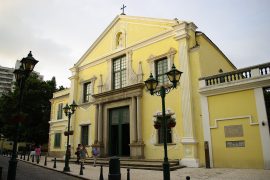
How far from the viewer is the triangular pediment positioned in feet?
61.2

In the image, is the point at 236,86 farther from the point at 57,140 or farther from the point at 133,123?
the point at 57,140

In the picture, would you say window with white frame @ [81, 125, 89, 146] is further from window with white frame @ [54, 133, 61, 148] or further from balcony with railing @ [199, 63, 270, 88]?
balcony with railing @ [199, 63, 270, 88]

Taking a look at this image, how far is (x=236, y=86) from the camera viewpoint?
13.2m

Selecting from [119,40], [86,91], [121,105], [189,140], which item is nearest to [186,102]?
[189,140]

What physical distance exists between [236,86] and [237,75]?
82 cm

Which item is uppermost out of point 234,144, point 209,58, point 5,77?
point 5,77

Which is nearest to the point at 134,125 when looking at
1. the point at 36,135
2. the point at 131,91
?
the point at 131,91

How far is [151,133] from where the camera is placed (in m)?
16.8

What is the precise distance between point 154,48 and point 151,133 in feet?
20.7

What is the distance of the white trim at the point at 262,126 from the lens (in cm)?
1175

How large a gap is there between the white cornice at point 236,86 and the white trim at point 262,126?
357 mm

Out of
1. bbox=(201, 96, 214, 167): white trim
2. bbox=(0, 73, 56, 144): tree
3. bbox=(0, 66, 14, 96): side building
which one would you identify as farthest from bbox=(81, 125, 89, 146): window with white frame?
bbox=(0, 66, 14, 96): side building

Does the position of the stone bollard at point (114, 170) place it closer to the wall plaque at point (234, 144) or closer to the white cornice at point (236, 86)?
the wall plaque at point (234, 144)

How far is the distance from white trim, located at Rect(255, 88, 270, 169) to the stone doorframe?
25.1ft
